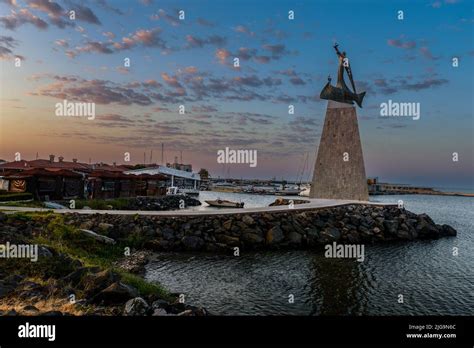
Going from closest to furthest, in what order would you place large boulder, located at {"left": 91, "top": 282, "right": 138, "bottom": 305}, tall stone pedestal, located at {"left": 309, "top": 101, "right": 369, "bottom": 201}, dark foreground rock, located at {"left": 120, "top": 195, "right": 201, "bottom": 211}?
large boulder, located at {"left": 91, "top": 282, "right": 138, "bottom": 305} → tall stone pedestal, located at {"left": 309, "top": 101, "right": 369, "bottom": 201} → dark foreground rock, located at {"left": 120, "top": 195, "right": 201, "bottom": 211}

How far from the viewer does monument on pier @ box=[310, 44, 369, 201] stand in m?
37.2

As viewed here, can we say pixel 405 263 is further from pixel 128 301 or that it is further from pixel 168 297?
pixel 128 301

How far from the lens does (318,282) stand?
14.2m

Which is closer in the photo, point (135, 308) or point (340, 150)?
point (135, 308)

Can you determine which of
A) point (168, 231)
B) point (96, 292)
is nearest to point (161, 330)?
point (96, 292)

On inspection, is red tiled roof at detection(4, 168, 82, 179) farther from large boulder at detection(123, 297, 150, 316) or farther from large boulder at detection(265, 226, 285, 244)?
large boulder at detection(123, 297, 150, 316)

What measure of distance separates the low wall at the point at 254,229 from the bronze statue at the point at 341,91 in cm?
1485

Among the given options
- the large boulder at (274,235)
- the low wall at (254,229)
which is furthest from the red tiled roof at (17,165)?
the large boulder at (274,235)

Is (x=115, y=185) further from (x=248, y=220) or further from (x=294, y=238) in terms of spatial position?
(x=294, y=238)

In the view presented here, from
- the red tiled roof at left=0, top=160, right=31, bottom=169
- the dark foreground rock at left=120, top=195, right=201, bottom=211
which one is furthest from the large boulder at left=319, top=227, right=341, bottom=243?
the red tiled roof at left=0, top=160, right=31, bottom=169

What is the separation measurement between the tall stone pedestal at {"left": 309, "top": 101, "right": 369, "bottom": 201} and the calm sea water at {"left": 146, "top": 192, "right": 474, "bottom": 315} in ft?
55.1

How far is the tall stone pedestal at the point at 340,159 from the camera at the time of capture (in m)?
37.2

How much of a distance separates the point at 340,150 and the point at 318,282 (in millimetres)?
25734

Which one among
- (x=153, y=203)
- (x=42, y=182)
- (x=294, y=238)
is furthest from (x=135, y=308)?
(x=153, y=203)
